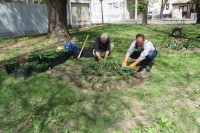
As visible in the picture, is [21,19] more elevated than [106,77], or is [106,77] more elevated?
[21,19]

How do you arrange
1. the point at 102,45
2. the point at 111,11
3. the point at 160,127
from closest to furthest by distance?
the point at 160,127 → the point at 102,45 → the point at 111,11

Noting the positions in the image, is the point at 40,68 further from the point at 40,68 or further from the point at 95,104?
the point at 95,104

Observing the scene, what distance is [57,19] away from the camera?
38.1 ft

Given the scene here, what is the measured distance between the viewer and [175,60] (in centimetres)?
873

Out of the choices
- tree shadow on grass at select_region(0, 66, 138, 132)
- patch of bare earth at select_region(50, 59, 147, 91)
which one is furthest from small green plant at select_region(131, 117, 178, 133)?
patch of bare earth at select_region(50, 59, 147, 91)

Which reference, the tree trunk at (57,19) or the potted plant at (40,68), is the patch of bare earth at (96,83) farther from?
the tree trunk at (57,19)

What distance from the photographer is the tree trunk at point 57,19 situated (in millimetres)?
11477

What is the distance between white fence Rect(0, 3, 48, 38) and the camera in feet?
55.1

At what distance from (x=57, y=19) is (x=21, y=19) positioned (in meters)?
7.54

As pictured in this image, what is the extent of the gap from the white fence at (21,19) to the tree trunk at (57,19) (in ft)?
21.9

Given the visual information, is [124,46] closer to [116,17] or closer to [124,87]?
[124,87]

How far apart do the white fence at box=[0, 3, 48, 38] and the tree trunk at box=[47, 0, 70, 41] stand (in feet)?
21.9

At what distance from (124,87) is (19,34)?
543 inches

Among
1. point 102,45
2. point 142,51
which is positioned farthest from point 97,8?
point 142,51
